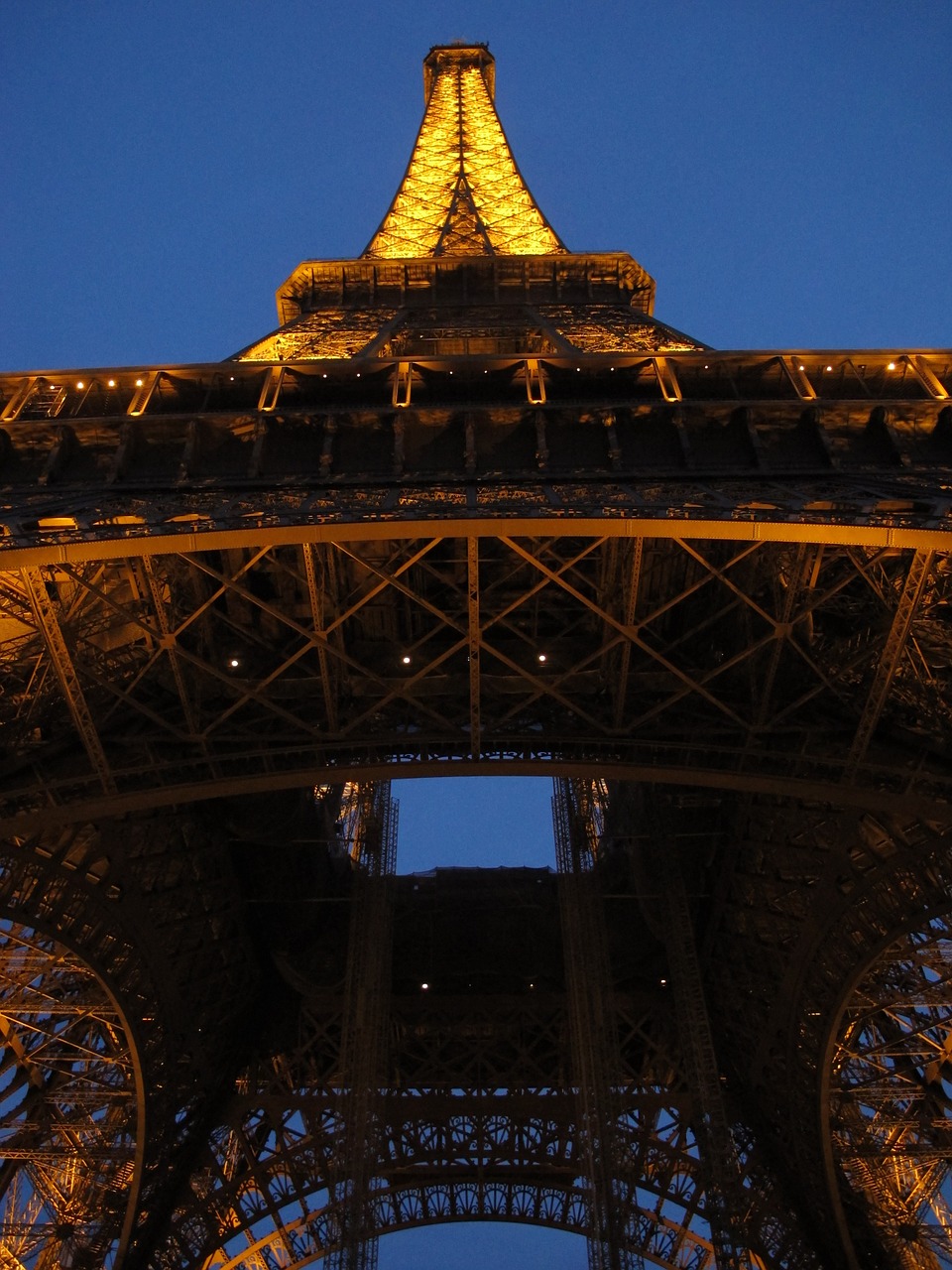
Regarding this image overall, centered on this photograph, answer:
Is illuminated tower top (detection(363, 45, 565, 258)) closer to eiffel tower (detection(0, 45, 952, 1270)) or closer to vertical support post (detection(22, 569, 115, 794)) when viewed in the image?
eiffel tower (detection(0, 45, 952, 1270))

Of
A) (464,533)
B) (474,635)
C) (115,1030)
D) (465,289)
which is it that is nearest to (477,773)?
(474,635)

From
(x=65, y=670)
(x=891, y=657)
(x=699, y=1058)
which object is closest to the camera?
(x=65, y=670)

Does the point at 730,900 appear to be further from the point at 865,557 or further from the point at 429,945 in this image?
the point at 865,557

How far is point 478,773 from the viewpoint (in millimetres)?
17562

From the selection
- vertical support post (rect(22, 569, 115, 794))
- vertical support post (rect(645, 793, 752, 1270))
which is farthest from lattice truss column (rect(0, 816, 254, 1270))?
vertical support post (rect(645, 793, 752, 1270))

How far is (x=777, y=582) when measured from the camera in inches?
675

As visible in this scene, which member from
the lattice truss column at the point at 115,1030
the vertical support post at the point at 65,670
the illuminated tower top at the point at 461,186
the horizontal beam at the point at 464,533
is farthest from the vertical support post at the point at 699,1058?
the illuminated tower top at the point at 461,186

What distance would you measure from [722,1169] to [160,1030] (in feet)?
38.7

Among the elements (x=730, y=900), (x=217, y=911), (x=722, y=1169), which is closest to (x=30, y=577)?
(x=217, y=911)

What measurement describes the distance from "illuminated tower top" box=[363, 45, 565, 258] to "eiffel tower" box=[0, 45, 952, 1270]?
798 cm

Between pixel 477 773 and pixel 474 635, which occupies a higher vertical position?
pixel 474 635

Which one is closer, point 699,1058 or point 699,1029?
point 699,1058

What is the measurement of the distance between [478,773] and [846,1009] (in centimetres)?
1016

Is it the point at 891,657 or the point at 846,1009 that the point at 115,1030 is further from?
the point at 891,657
